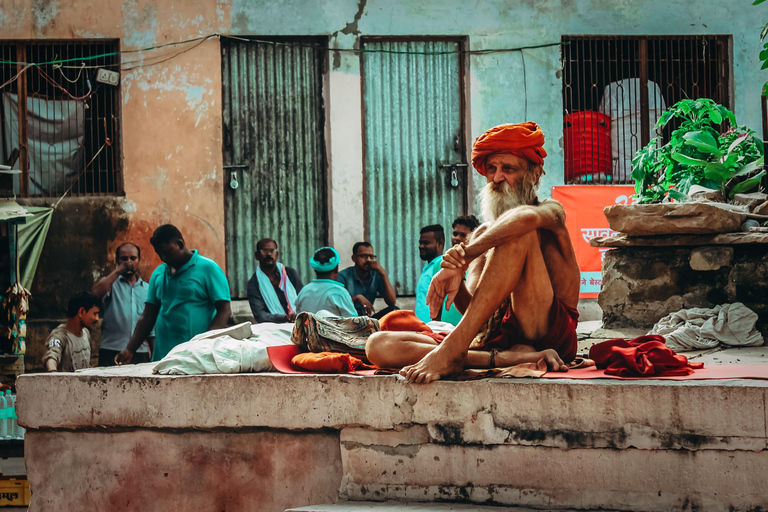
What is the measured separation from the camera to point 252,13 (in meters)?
8.88

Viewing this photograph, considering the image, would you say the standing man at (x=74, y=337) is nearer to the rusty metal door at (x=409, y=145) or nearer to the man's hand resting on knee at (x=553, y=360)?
the rusty metal door at (x=409, y=145)

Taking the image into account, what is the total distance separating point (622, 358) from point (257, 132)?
638 centimetres

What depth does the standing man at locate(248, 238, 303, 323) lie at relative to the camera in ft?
23.0

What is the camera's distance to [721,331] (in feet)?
16.5

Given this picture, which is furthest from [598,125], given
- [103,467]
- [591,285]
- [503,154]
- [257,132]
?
[103,467]

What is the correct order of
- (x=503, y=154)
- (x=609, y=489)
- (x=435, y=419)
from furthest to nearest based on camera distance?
1. (x=503, y=154)
2. (x=435, y=419)
3. (x=609, y=489)

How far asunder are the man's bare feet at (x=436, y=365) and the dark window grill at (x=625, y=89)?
20.4ft

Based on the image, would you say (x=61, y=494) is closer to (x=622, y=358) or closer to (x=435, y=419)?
(x=435, y=419)

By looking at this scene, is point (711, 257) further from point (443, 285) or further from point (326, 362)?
point (326, 362)

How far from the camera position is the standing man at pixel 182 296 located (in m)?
5.34

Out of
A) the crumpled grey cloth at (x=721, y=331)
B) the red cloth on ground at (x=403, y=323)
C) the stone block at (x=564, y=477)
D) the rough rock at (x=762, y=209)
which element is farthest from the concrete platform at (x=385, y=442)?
the rough rock at (x=762, y=209)

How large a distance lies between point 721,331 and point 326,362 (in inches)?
113

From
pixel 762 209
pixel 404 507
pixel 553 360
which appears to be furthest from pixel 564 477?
pixel 762 209

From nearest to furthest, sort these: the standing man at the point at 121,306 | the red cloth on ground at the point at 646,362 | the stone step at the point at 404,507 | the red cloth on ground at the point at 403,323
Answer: the stone step at the point at 404,507, the red cloth on ground at the point at 646,362, the red cloth on ground at the point at 403,323, the standing man at the point at 121,306
